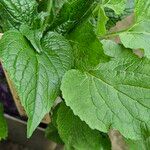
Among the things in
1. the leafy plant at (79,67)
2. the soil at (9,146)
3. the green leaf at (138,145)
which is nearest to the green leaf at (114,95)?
the leafy plant at (79,67)

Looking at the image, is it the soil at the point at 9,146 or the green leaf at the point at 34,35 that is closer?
the green leaf at the point at 34,35

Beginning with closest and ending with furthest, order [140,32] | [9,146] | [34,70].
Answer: [34,70] → [140,32] → [9,146]

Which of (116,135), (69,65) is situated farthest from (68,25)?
(116,135)

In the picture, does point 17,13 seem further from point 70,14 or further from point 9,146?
point 9,146

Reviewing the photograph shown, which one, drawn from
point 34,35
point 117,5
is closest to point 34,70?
point 34,35

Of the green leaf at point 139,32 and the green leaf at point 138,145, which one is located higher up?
the green leaf at point 139,32

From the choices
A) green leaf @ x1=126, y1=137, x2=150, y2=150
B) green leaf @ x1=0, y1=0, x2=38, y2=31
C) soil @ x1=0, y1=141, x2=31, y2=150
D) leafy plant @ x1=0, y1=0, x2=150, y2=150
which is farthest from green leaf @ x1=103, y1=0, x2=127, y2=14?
soil @ x1=0, y1=141, x2=31, y2=150

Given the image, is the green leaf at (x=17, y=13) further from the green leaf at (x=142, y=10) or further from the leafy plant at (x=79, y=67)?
the green leaf at (x=142, y=10)
